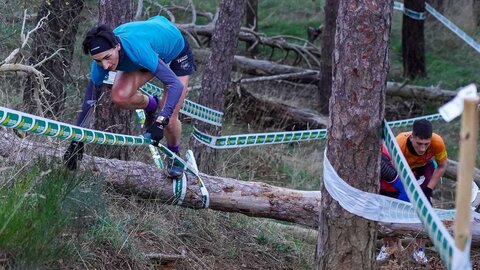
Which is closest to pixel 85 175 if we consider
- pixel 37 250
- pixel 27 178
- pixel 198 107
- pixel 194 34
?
pixel 27 178

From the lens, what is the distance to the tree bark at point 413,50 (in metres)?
15.7

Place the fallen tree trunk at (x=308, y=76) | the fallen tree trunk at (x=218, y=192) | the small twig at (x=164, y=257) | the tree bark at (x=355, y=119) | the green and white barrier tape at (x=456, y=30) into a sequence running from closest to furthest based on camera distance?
the tree bark at (x=355, y=119) < the small twig at (x=164, y=257) < the fallen tree trunk at (x=218, y=192) < the fallen tree trunk at (x=308, y=76) < the green and white barrier tape at (x=456, y=30)

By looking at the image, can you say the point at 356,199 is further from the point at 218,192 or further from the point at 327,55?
the point at 327,55

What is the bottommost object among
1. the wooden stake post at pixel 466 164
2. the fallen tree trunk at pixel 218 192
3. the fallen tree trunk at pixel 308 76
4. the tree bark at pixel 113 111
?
the fallen tree trunk at pixel 308 76

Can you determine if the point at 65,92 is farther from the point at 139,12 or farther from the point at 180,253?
the point at 180,253

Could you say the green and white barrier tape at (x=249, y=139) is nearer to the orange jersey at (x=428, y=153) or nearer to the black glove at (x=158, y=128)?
the orange jersey at (x=428, y=153)

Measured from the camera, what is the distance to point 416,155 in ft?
23.1

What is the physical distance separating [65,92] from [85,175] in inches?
158

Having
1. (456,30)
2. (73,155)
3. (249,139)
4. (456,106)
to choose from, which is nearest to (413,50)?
(456,30)

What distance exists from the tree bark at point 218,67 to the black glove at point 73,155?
280 cm

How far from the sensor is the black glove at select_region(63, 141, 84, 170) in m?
5.54

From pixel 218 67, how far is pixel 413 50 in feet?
26.6

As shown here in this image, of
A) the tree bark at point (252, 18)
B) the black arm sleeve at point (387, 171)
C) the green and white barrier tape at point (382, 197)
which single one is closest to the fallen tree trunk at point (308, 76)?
the tree bark at point (252, 18)

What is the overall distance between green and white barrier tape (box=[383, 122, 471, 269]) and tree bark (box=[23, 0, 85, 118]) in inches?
192
